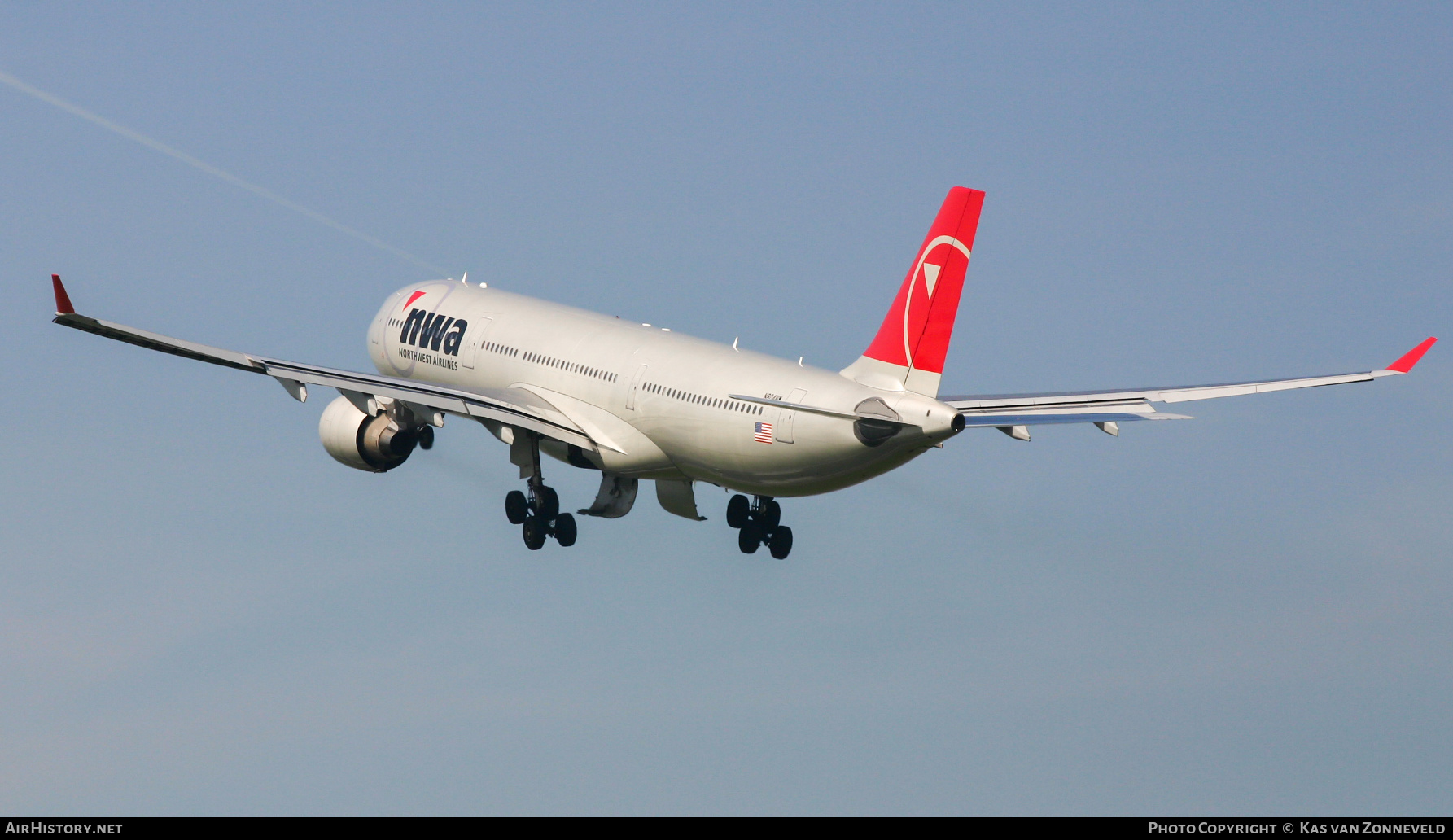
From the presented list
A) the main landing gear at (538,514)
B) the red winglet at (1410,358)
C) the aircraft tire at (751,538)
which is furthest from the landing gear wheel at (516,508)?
the red winglet at (1410,358)

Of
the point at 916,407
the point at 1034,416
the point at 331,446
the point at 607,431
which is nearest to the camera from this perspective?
the point at 916,407

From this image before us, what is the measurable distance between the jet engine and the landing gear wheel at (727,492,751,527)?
8.81 meters

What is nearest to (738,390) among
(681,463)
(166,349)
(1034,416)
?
(681,463)

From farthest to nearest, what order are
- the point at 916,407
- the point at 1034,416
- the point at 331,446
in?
the point at 331,446 → the point at 1034,416 → the point at 916,407

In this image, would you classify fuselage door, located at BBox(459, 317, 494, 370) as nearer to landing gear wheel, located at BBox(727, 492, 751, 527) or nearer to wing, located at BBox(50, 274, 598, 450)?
wing, located at BBox(50, 274, 598, 450)

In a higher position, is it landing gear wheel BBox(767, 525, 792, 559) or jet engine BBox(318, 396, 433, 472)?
jet engine BBox(318, 396, 433, 472)

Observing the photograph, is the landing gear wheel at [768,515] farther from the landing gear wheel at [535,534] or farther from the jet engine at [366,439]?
the jet engine at [366,439]

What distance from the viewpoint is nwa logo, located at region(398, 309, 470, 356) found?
61.9 meters

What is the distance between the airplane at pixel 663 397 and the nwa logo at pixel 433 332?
5 centimetres

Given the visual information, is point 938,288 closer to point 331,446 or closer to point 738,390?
point 738,390

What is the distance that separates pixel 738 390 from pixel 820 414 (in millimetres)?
3451

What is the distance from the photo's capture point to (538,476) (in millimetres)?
57938

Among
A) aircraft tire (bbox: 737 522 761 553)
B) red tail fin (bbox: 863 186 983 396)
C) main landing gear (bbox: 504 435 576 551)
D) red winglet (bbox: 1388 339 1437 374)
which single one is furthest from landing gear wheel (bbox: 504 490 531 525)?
red winglet (bbox: 1388 339 1437 374)

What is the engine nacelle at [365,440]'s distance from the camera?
59.2 meters
